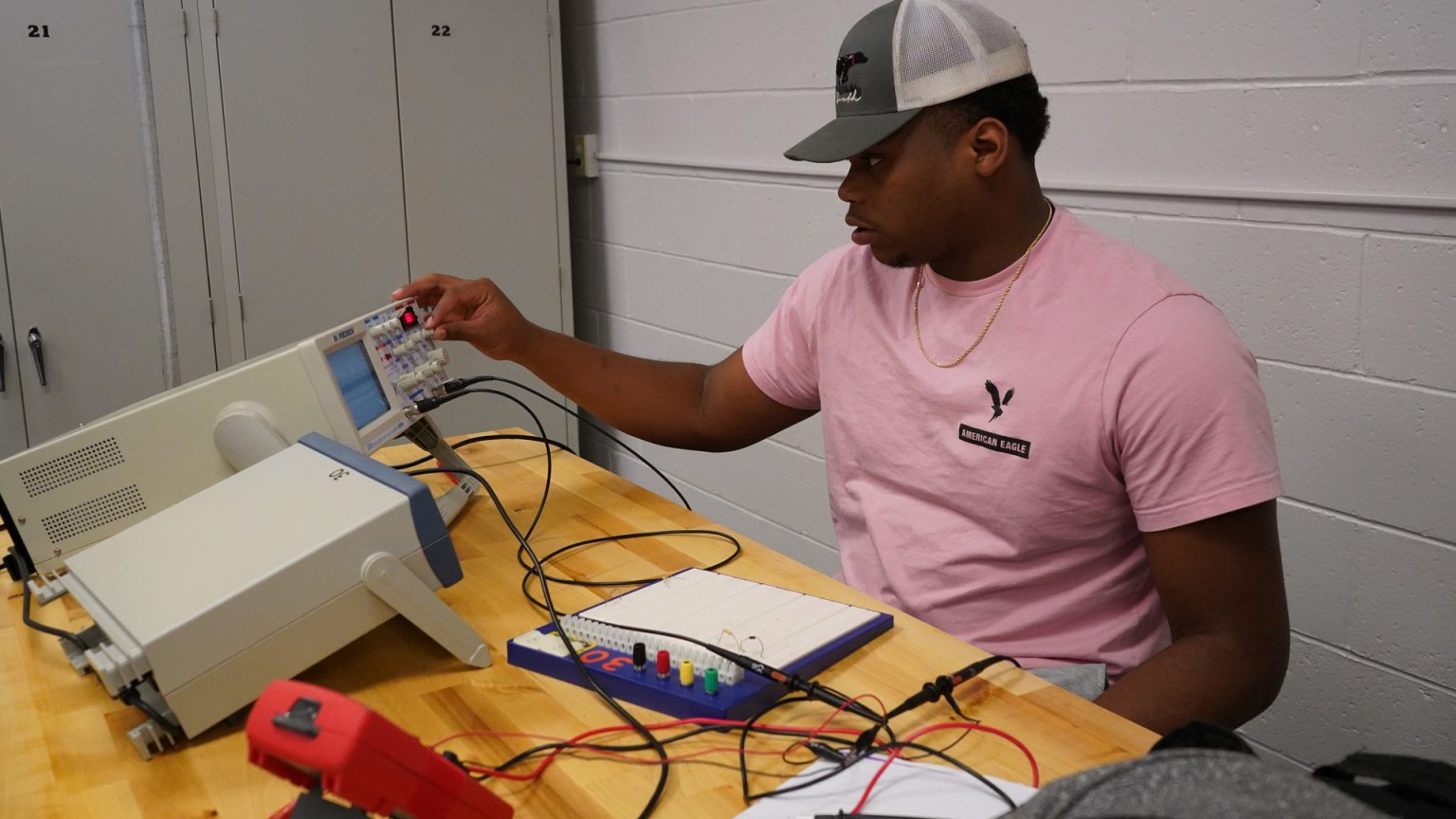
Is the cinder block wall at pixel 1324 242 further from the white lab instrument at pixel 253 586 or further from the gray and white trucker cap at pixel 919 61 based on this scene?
the white lab instrument at pixel 253 586

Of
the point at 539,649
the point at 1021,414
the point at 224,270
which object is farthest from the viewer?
the point at 224,270

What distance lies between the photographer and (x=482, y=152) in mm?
3080

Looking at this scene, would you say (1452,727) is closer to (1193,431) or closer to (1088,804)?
(1193,431)

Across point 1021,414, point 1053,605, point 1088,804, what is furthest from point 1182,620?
point 1088,804

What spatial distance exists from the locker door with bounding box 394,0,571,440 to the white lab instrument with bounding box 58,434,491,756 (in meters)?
1.94

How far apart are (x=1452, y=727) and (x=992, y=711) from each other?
942 millimetres

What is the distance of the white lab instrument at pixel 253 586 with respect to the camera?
100 centimetres

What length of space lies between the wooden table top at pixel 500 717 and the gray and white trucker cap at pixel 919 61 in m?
0.52

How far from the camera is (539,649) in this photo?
1132 millimetres

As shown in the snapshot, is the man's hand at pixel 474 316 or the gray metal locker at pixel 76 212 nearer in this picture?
the man's hand at pixel 474 316

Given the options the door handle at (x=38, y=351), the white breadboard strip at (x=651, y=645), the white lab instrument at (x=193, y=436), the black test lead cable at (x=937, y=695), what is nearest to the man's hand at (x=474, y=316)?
the white lab instrument at (x=193, y=436)

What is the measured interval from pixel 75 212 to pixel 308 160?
52 centimetres

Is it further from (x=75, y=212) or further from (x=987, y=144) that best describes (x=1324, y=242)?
(x=75, y=212)

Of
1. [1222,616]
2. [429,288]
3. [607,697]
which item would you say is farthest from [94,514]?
[1222,616]
